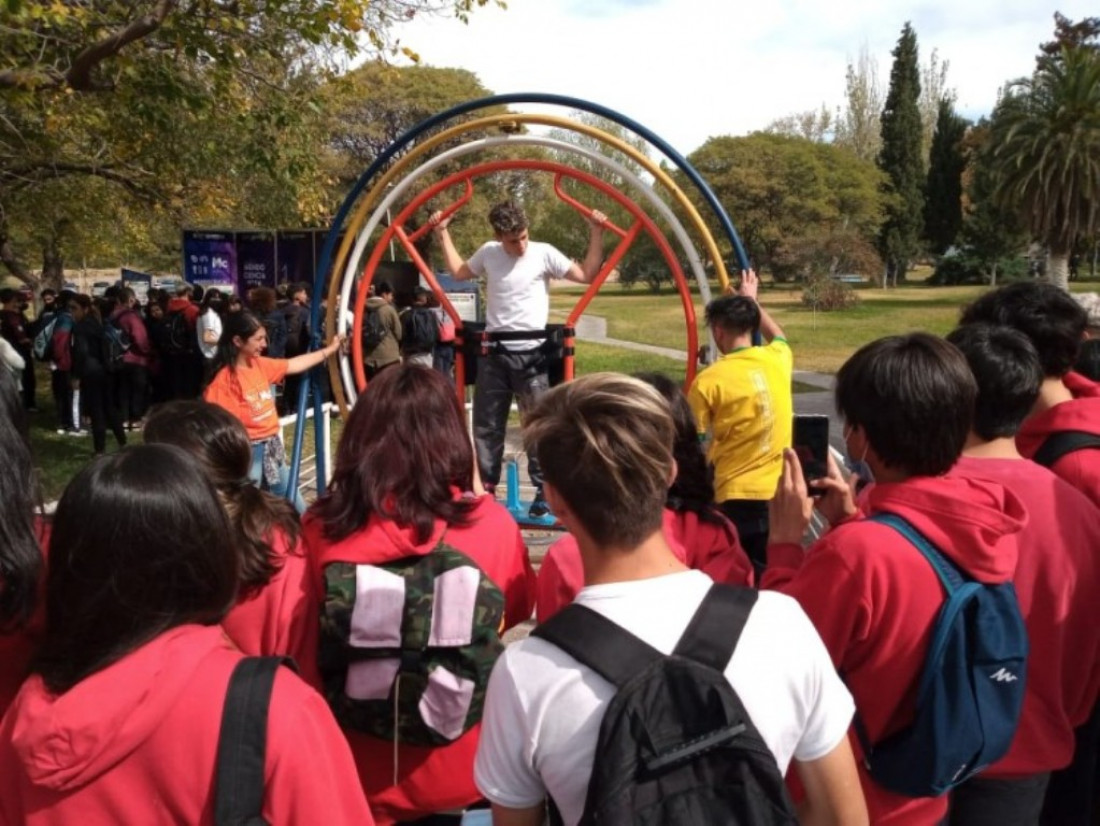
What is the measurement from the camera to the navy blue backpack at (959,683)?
1.63 metres

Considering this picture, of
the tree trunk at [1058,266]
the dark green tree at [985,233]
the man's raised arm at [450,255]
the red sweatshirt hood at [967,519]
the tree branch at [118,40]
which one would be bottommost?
the red sweatshirt hood at [967,519]

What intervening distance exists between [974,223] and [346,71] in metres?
45.0

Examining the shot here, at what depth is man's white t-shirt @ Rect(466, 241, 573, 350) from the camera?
5797 mm

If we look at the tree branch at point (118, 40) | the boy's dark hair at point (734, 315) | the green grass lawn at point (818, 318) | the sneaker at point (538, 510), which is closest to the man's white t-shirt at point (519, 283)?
the sneaker at point (538, 510)

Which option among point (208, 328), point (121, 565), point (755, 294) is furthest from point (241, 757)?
point (208, 328)

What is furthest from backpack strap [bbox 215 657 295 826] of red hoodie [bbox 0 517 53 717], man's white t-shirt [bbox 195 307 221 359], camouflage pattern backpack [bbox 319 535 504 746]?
man's white t-shirt [bbox 195 307 221 359]

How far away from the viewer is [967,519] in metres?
1.65

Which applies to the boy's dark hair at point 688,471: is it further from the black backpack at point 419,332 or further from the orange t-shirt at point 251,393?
the black backpack at point 419,332

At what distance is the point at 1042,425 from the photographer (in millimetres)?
2418

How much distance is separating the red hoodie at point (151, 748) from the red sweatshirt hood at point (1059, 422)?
2.03m

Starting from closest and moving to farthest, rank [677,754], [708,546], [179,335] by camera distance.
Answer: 1. [677,754]
2. [708,546]
3. [179,335]

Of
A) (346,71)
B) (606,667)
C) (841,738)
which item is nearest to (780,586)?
(841,738)

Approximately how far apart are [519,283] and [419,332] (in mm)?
5632

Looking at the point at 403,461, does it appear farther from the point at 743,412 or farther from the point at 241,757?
the point at 743,412
